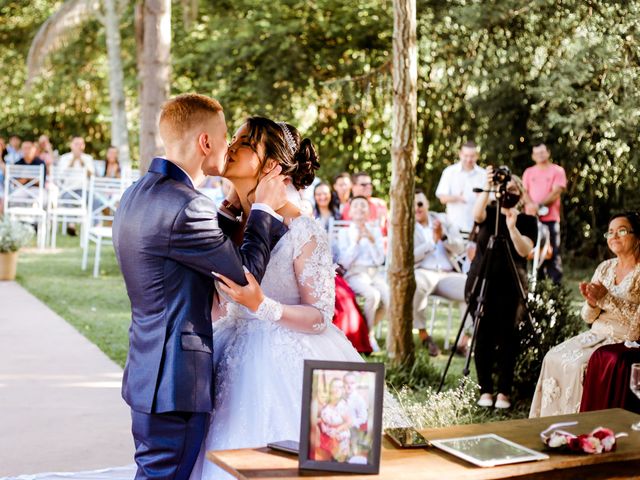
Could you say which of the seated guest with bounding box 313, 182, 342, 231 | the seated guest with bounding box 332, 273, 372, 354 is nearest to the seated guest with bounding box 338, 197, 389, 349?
the seated guest with bounding box 332, 273, 372, 354

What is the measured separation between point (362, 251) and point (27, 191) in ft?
26.4

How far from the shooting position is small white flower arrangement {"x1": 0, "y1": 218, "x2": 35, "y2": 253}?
36.9 ft

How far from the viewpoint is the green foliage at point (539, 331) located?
252 inches

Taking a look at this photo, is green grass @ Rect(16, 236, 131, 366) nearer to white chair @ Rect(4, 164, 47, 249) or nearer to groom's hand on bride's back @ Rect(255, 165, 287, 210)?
white chair @ Rect(4, 164, 47, 249)

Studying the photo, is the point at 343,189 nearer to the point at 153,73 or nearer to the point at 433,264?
the point at 433,264

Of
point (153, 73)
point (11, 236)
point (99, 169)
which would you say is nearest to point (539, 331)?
point (153, 73)

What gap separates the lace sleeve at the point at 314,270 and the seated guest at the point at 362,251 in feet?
16.4

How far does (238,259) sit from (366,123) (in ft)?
52.3

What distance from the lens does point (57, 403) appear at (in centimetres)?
603

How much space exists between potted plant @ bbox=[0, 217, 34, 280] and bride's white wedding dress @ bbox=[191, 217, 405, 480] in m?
8.58

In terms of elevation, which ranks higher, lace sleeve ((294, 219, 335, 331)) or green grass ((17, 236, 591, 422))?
lace sleeve ((294, 219, 335, 331))

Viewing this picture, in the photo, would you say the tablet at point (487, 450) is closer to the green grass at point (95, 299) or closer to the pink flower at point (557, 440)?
the pink flower at point (557, 440)

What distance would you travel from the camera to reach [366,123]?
1853 centimetres

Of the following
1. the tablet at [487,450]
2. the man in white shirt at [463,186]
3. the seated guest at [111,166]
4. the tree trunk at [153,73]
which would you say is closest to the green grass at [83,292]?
the tree trunk at [153,73]
